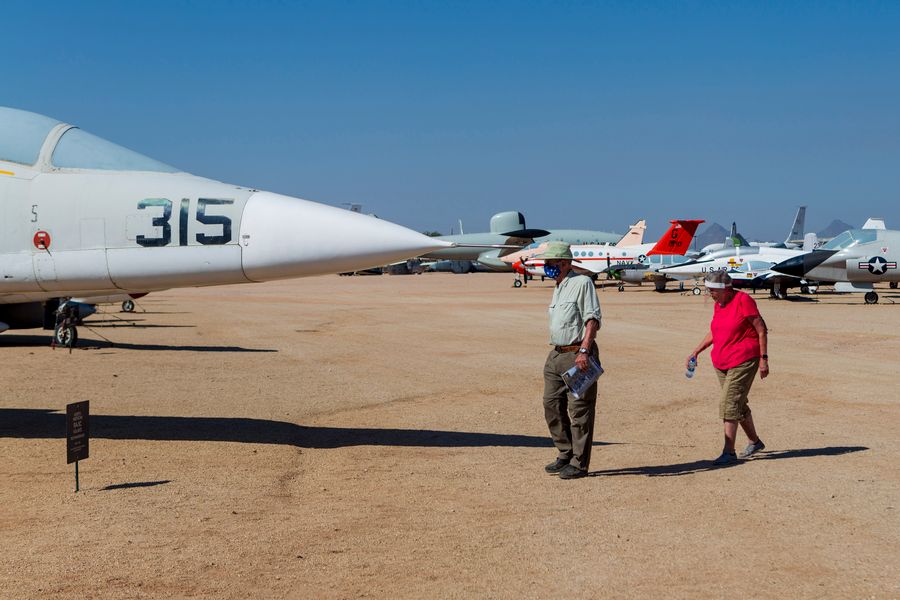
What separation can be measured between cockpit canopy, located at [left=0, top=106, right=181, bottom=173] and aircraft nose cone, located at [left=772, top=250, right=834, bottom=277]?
104 ft

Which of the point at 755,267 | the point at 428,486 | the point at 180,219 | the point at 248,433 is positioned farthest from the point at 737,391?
the point at 755,267

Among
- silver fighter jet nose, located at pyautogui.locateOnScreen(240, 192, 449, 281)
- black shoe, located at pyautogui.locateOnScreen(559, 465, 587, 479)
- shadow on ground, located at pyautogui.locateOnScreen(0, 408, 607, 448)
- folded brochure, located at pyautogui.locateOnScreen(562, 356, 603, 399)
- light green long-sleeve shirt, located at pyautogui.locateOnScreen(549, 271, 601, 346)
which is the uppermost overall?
silver fighter jet nose, located at pyautogui.locateOnScreen(240, 192, 449, 281)

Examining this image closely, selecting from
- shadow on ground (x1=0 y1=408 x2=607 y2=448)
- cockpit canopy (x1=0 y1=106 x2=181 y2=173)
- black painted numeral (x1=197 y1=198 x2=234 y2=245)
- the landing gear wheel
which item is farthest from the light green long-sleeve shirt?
the landing gear wheel

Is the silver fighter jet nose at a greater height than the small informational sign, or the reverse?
the silver fighter jet nose

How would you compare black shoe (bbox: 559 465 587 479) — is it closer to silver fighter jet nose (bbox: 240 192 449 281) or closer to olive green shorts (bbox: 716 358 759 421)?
olive green shorts (bbox: 716 358 759 421)

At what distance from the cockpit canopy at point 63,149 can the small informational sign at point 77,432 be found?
83.3 inches

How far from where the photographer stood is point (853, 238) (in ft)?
115

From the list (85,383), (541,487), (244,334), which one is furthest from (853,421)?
(244,334)

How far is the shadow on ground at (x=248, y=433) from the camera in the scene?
902 cm

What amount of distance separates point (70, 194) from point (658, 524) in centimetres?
540

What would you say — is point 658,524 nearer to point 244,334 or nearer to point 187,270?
point 187,270

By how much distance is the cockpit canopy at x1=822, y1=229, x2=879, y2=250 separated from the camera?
114 feet

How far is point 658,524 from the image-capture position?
609 cm

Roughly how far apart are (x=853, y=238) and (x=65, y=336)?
29.2 m
